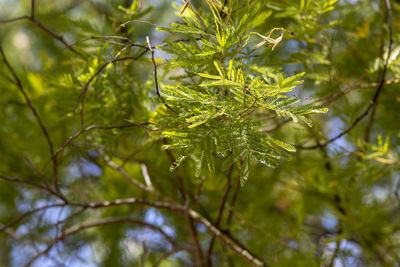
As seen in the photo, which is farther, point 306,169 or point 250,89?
point 306,169

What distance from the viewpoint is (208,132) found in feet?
1.57

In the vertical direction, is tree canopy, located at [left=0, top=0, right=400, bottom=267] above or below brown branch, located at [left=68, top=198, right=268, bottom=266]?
above

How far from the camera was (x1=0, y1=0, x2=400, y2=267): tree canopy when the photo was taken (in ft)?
1.57

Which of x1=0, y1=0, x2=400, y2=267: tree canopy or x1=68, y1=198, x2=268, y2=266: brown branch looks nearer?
x1=0, y1=0, x2=400, y2=267: tree canopy

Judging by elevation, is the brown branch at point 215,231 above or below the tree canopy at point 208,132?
below

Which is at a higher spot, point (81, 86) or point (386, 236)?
point (81, 86)

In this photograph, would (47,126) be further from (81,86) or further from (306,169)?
(306,169)

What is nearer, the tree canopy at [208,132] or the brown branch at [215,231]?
the tree canopy at [208,132]

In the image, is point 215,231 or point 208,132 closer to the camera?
point 208,132

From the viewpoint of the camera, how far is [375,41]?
101cm

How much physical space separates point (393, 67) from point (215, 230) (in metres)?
0.47

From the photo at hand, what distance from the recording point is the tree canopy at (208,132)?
0.48 m

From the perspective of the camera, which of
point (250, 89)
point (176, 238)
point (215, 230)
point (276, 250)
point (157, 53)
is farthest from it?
point (176, 238)

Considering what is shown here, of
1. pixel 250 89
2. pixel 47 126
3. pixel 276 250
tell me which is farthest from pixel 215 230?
pixel 47 126
